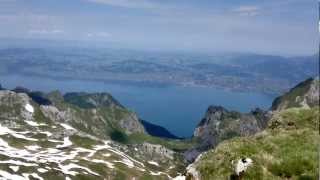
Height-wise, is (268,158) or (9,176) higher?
(268,158)

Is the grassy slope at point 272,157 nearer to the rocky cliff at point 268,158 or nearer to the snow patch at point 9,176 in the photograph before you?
the rocky cliff at point 268,158

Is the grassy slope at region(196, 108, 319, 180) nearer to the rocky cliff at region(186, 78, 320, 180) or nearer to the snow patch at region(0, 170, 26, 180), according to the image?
the rocky cliff at region(186, 78, 320, 180)

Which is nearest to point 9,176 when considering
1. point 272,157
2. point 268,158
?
point 272,157

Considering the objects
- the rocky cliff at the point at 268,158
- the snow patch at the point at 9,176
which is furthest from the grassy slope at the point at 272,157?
the snow patch at the point at 9,176

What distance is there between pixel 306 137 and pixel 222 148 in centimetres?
461

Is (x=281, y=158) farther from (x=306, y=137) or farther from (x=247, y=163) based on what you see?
(x=306, y=137)

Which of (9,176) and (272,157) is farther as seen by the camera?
(9,176)

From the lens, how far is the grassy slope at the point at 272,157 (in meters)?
22.5

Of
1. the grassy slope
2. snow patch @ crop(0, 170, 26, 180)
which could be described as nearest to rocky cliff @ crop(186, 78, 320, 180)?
the grassy slope

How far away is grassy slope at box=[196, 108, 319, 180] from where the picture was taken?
22.5m

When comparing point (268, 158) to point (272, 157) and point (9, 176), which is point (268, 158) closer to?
point (272, 157)

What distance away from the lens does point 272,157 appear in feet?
81.1

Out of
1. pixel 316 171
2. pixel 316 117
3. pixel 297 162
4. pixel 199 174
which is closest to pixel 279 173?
pixel 297 162

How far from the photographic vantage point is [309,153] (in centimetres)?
2339
